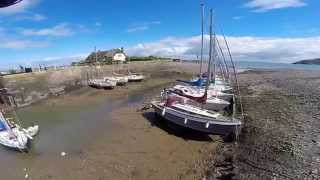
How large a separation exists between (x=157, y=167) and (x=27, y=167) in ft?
28.2

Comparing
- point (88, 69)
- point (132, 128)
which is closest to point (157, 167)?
point (132, 128)

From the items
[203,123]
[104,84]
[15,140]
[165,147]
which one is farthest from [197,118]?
[104,84]

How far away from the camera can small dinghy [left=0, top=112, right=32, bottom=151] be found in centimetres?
2804

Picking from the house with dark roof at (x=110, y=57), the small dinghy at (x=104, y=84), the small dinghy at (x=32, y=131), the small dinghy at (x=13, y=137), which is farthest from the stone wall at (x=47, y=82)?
the small dinghy at (x=13, y=137)

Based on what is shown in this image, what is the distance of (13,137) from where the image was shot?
2916 cm

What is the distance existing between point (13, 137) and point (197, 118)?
46.5ft

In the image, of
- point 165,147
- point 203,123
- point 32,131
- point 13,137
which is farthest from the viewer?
point 32,131

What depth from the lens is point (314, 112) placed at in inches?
1460

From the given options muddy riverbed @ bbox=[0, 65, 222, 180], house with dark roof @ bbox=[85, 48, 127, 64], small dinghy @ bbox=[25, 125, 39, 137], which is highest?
house with dark roof @ bbox=[85, 48, 127, 64]

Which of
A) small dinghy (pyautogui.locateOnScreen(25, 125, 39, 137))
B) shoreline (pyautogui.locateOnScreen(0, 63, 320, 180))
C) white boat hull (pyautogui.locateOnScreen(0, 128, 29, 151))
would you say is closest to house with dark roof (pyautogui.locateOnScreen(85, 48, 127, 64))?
shoreline (pyautogui.locateOnScreen(0, 63, 320, 180))

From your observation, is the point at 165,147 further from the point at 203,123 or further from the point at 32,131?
the point at 32,131

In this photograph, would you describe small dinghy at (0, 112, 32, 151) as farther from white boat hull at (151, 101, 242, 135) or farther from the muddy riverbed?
white boat hull at (151, 101, 242, 135)

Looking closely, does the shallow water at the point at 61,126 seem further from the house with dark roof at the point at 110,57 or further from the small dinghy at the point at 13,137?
the house with dark roof at the point at 110,57

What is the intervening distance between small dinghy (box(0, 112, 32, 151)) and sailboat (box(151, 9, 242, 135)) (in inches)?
457
